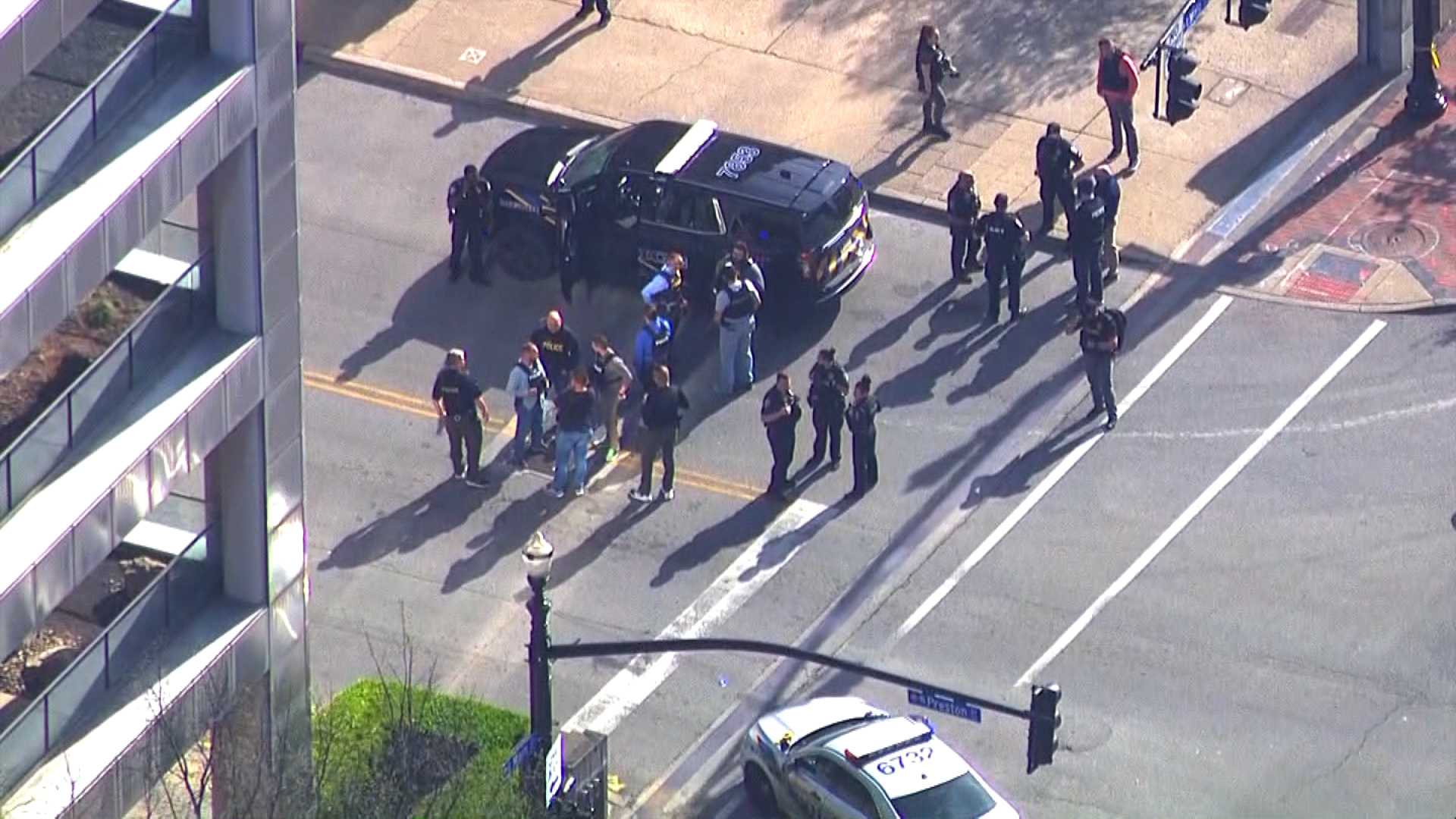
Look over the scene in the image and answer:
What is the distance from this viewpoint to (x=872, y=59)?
1613 inches

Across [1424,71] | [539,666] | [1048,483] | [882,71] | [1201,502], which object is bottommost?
[1048,483]

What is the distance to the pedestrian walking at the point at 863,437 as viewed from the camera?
32719mm

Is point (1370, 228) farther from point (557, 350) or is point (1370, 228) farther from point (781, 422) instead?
point (557, 350)

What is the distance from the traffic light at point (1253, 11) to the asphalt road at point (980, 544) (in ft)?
9.20

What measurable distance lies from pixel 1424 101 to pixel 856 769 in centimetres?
1450

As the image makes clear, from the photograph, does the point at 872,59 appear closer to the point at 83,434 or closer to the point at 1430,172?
the point at 1430,172

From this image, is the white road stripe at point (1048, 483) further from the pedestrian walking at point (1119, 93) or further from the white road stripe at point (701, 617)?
the pedestrian walking at point (1119, 93)

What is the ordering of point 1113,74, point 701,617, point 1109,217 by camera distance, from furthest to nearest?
point 1113,74, point 1109,217, point 701,617

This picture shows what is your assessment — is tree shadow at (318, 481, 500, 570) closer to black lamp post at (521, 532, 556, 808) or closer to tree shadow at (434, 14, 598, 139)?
black lamp post at (521, 532, 556, 808)

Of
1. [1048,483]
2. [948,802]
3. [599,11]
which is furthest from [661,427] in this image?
[599,11]

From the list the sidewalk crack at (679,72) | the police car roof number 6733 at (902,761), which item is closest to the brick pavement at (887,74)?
the sidewalk crack at (679,72)

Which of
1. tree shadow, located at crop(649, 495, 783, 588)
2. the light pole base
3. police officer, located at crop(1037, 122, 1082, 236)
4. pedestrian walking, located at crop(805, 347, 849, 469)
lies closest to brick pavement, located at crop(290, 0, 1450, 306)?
the light pole base

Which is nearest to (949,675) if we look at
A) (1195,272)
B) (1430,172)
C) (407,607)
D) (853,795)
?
(853,795)

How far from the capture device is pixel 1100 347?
33.4 m
